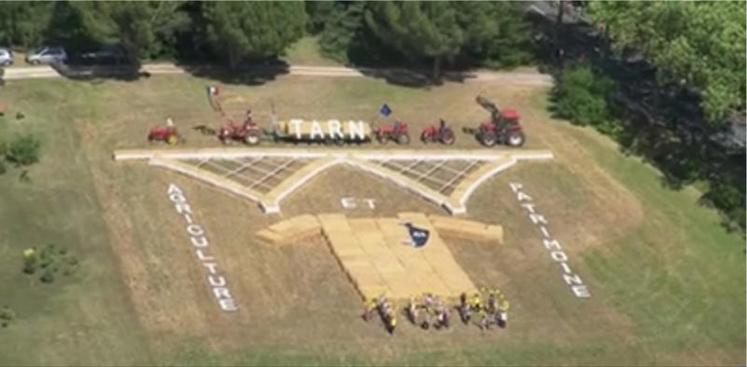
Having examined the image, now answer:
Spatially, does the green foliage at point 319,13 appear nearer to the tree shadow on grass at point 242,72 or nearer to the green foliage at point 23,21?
the tree shadow on grass at point 242,72

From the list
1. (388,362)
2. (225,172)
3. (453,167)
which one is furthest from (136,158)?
(388,362)

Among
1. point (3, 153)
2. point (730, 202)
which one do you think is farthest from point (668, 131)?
point (3, 153)

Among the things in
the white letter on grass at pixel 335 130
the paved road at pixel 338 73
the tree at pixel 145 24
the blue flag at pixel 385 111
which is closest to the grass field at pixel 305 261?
the blue flag at pixel 385 111

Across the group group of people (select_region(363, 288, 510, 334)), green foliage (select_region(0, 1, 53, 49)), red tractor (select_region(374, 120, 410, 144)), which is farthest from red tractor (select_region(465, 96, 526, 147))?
green foliage (select_region(0, 1, 53, 49))

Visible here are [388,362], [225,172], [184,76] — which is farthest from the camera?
[184,76]

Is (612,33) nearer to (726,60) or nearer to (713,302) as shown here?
(726,60)
